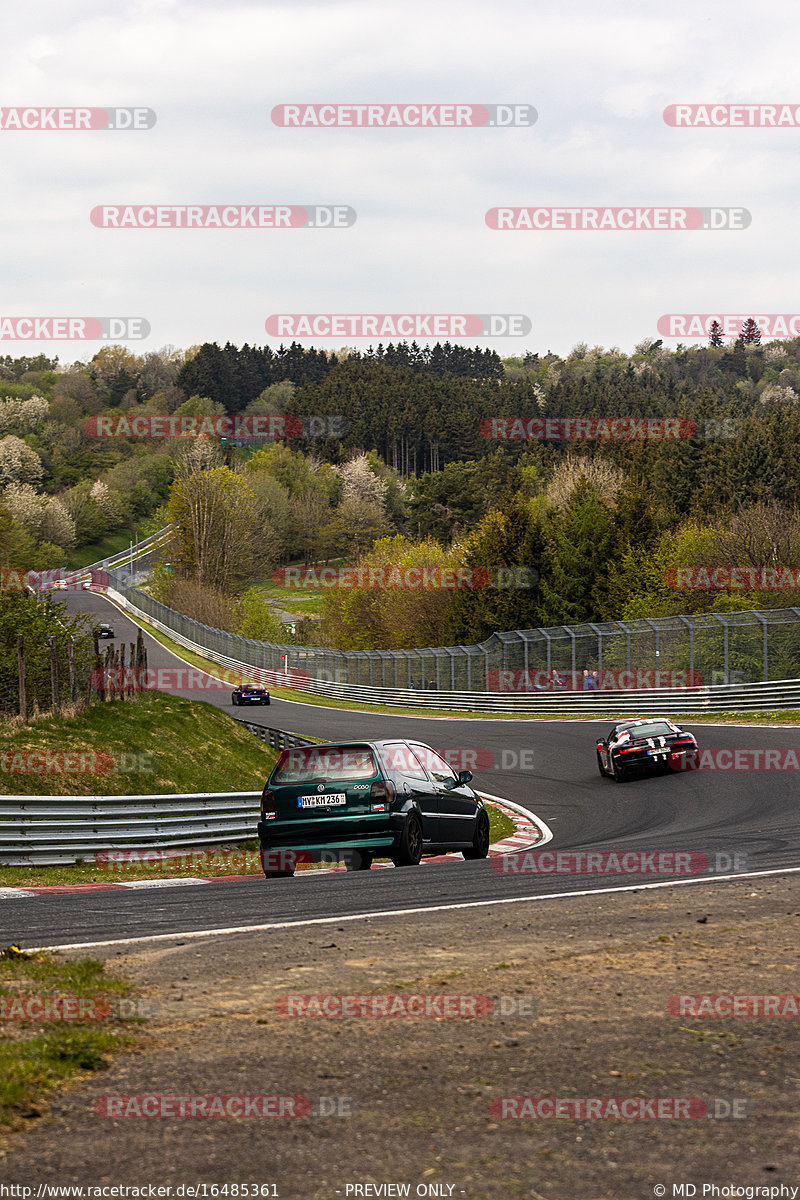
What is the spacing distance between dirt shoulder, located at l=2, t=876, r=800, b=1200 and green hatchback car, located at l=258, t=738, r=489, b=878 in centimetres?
459

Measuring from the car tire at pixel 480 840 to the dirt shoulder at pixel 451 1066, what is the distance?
6.76 m

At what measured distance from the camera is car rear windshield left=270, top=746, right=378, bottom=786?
12891mm

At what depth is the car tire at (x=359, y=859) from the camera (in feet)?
42.3

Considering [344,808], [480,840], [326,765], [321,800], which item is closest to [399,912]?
[344,808]

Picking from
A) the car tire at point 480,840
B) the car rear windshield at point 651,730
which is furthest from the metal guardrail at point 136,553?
the car tire at point 480,840

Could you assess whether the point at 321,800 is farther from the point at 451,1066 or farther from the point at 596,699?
the point at 596,699

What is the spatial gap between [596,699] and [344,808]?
1204 inches

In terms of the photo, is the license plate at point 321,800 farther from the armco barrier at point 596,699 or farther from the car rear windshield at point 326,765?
the armco barrier at point 596,699

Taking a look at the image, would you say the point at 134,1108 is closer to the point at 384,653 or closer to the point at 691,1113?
the point at 691,1113

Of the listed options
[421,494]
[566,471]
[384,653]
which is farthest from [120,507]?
[384,653]

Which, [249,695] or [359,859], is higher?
[359,859]

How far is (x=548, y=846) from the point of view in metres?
16.2

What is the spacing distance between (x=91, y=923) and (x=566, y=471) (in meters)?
92.0

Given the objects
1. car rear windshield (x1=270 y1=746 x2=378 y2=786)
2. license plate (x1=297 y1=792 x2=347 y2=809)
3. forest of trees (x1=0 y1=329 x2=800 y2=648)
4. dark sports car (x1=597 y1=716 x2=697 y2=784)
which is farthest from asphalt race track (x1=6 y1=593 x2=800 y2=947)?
forest of trees (x1=0 y1=329 x2=800 y2=648)
